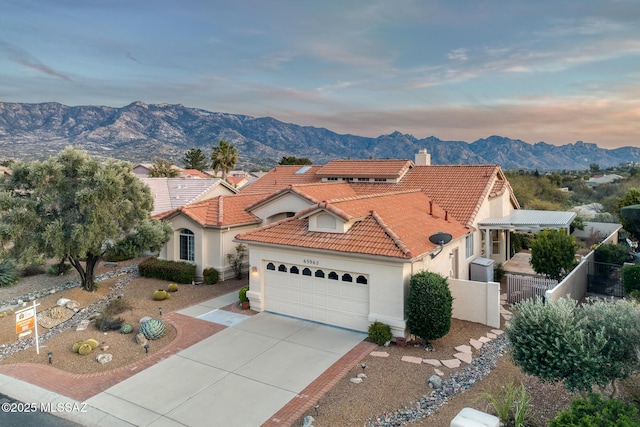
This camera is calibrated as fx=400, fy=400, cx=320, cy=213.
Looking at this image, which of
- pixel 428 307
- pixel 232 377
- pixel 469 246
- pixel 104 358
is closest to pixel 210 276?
pixel 104 358

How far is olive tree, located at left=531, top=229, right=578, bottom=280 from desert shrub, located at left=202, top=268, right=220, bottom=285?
50.4 feet

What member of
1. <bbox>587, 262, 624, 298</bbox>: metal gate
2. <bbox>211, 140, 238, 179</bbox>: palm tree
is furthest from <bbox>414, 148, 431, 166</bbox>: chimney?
<bbox>211, 140, 238, 179</bbox>: palm tree

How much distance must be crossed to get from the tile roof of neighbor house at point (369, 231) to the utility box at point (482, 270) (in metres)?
1.70

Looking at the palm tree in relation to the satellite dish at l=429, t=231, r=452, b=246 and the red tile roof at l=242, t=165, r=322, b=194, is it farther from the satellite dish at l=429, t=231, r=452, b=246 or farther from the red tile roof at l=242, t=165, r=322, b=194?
the satellite dish at l=429, t=231, r=452, b=246

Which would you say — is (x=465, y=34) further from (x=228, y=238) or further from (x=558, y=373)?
(x=558, y=373)

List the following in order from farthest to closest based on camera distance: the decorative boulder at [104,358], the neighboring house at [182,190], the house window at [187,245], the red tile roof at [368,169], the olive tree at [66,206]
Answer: the neighboring house at [182,190]
the red tile roof at [368,169]
the house window at [187,245]
the olive tree at [66,206]
the decorative boulder at [104,358]

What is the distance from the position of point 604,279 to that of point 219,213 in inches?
769

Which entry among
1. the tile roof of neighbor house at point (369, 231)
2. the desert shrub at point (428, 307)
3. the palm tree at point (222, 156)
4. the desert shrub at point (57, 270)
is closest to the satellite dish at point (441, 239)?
the tile roof of neighbor house at point (369, 231)

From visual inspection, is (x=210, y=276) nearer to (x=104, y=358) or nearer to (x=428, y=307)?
(x=104, y=358)

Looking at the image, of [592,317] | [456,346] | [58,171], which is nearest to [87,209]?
[58,171]

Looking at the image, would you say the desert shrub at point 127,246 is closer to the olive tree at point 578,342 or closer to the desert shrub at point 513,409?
the desert shrub at point 513,409

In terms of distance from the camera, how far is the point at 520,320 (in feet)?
29.2

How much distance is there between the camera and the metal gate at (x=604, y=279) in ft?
60.5

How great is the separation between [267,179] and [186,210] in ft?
39.7
